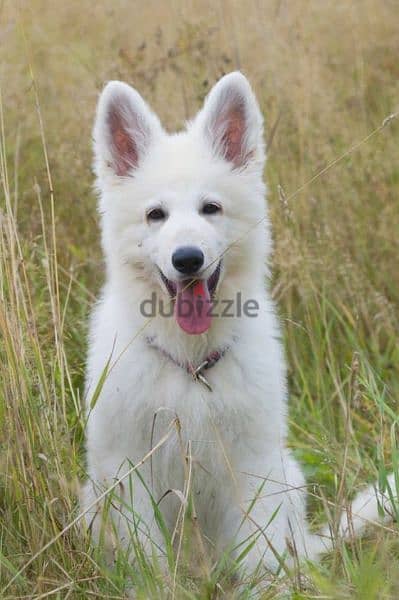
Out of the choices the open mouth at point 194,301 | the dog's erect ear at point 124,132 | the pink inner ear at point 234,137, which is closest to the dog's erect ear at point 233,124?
the pink inner ear at point 234,137

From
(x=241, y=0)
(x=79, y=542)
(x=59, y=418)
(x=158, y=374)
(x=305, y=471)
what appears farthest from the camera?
(x=241, y=0)

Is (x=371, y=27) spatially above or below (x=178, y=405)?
above

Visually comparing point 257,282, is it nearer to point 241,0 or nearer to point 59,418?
point 59,418

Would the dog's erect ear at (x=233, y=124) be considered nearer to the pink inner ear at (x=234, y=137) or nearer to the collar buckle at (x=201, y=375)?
the pink inner ear at (x=234, y=137)

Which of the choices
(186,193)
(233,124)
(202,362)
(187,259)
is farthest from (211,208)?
(202,362)

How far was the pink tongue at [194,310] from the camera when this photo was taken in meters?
3.52

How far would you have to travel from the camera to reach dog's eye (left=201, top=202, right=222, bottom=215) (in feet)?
11.7

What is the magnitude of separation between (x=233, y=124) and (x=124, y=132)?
0.45m

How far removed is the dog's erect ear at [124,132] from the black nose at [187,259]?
23.5 inches

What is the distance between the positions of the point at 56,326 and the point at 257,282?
871 millimetres

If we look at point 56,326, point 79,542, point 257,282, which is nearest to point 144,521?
point 79,542

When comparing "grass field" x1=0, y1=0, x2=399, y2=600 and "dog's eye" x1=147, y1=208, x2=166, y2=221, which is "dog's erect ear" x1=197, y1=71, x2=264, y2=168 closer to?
"grass field" x1=0, y1=0, x2=399, y2=600

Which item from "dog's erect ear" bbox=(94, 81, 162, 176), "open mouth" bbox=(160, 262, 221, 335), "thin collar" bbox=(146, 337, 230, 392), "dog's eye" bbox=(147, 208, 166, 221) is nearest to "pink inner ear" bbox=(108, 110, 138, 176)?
"dog's erect ear" bbox=(94, 81, 162, 176)

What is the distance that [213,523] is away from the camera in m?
3.77
